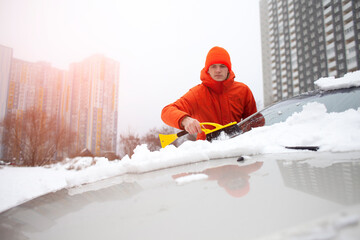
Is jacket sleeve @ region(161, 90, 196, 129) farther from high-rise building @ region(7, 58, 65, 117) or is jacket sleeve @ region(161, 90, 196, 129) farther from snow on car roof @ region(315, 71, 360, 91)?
high-rise building @ region(7, 58, 65, 117)

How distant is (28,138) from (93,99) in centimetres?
2171

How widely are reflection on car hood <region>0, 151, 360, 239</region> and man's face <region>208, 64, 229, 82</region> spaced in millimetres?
1792

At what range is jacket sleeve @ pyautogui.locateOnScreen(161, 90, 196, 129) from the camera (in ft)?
6.65

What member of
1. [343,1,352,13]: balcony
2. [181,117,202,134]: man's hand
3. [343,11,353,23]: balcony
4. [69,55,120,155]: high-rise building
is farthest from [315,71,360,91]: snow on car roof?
[343,1,352,13]: balcony

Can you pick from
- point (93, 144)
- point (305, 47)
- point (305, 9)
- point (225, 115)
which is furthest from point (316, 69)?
point (225, 115)

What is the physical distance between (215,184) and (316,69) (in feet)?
158

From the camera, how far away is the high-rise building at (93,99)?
35969 mm

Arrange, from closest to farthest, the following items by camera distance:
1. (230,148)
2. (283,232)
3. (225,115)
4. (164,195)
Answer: (283,232), (164,195), (230,148), (225,115)

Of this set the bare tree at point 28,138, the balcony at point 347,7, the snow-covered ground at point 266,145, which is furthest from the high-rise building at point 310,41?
the bare tree at point 28,138

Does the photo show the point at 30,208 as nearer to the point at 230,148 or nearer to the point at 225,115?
the point at 230,148

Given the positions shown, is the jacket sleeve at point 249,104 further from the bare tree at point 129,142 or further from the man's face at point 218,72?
the bare tree at point 129,142

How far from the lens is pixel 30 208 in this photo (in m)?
0.94

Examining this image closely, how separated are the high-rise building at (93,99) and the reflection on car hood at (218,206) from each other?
119ft

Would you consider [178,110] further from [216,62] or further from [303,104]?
[303,104]
